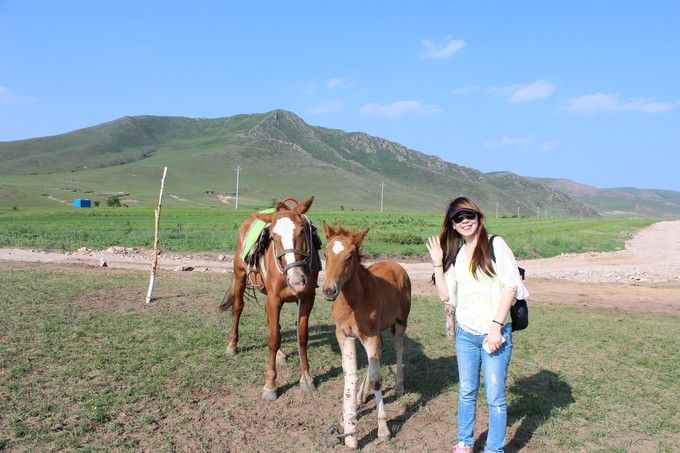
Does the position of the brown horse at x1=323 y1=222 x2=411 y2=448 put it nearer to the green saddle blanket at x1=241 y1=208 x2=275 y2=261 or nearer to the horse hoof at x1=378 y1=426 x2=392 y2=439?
the horse hoof at x1=378 y1=426 x2=392 y2=439

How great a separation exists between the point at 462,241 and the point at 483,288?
1.88ft

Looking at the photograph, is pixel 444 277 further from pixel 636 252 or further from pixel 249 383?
pixel 636 252

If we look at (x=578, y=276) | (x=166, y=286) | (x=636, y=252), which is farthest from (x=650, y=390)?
(x=636, y=252)

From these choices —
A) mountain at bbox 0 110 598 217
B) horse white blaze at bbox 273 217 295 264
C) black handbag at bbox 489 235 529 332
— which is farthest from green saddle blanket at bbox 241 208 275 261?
mountain at bbox 0 110 598 217

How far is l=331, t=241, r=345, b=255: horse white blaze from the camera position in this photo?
17.5 feet

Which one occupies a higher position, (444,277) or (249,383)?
(444,277)

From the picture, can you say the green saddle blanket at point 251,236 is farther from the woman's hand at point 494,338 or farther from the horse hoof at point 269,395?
the woman's hand at point 494,338

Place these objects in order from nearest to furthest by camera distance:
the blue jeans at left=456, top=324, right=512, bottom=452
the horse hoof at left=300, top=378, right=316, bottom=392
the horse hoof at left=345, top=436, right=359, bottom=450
A: the blue jeans at left=456, top=324, right=512, bottom=452, the horse hoof at left=345, top=436, right=359, bottom=450, the horse hoof at left=300, top=378, right=316, bottom=392

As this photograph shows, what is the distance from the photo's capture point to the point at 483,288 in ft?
15.6

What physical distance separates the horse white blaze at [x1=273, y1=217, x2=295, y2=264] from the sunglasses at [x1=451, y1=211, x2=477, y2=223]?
2.09 m

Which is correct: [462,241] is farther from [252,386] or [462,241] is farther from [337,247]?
[252,386]

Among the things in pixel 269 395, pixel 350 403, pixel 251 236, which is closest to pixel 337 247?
pixel 350 403

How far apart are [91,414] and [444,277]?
169 inches

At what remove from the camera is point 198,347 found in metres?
8.55
